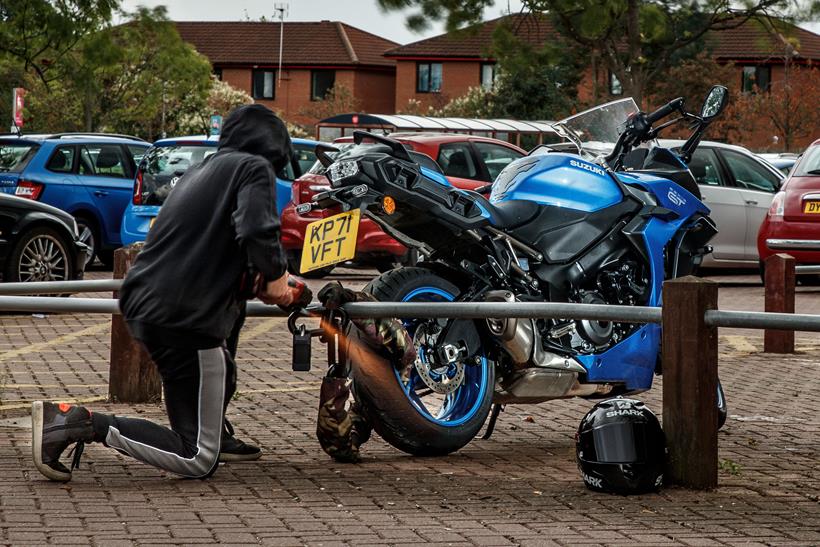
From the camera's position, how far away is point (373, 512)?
20.7 feet

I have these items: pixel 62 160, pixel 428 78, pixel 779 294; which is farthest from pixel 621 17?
pixel 428 78

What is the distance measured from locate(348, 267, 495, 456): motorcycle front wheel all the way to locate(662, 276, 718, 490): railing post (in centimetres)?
108

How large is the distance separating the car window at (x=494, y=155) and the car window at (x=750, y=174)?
270cm

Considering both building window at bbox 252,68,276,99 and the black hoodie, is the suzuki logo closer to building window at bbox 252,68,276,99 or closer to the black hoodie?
the black hoodie

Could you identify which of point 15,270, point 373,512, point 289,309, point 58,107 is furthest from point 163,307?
point 58,107

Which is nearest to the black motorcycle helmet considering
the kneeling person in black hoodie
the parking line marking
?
the kneeling person in black hoodie

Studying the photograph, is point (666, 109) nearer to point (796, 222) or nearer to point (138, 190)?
point (796, 222)

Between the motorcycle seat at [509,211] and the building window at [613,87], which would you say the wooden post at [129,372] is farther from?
the building window at [613,87]

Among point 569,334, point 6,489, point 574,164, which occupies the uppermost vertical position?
point 574,164

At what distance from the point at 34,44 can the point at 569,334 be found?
22898 mm

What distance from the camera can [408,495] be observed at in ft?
22.0

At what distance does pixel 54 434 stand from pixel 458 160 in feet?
44.3

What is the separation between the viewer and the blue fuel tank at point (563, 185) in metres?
8.09

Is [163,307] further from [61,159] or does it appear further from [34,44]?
[34,44]
